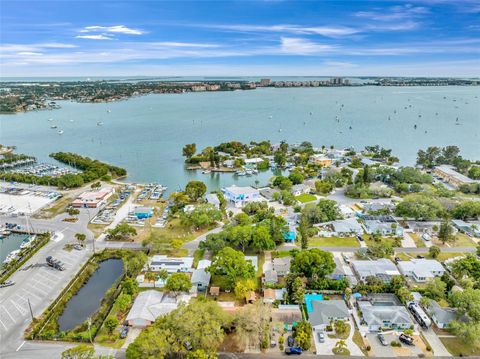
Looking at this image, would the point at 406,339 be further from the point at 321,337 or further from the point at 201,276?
the point at 201,276

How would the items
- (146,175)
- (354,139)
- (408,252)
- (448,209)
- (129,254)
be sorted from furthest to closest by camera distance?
(354,139), (146,175), (448,209), (408,252), (129,254)

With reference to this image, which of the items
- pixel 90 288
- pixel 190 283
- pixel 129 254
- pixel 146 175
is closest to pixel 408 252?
pixel 190 283

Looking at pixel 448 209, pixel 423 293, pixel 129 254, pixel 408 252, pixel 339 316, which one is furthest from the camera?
pixel 448 209

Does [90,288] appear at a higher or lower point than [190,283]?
lower

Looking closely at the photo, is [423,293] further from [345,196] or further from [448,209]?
[345,196]

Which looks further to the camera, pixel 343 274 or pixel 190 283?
pixel 343 274

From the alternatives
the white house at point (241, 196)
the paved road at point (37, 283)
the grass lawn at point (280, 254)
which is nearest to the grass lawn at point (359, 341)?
the grass lawn at point (280, 254)
